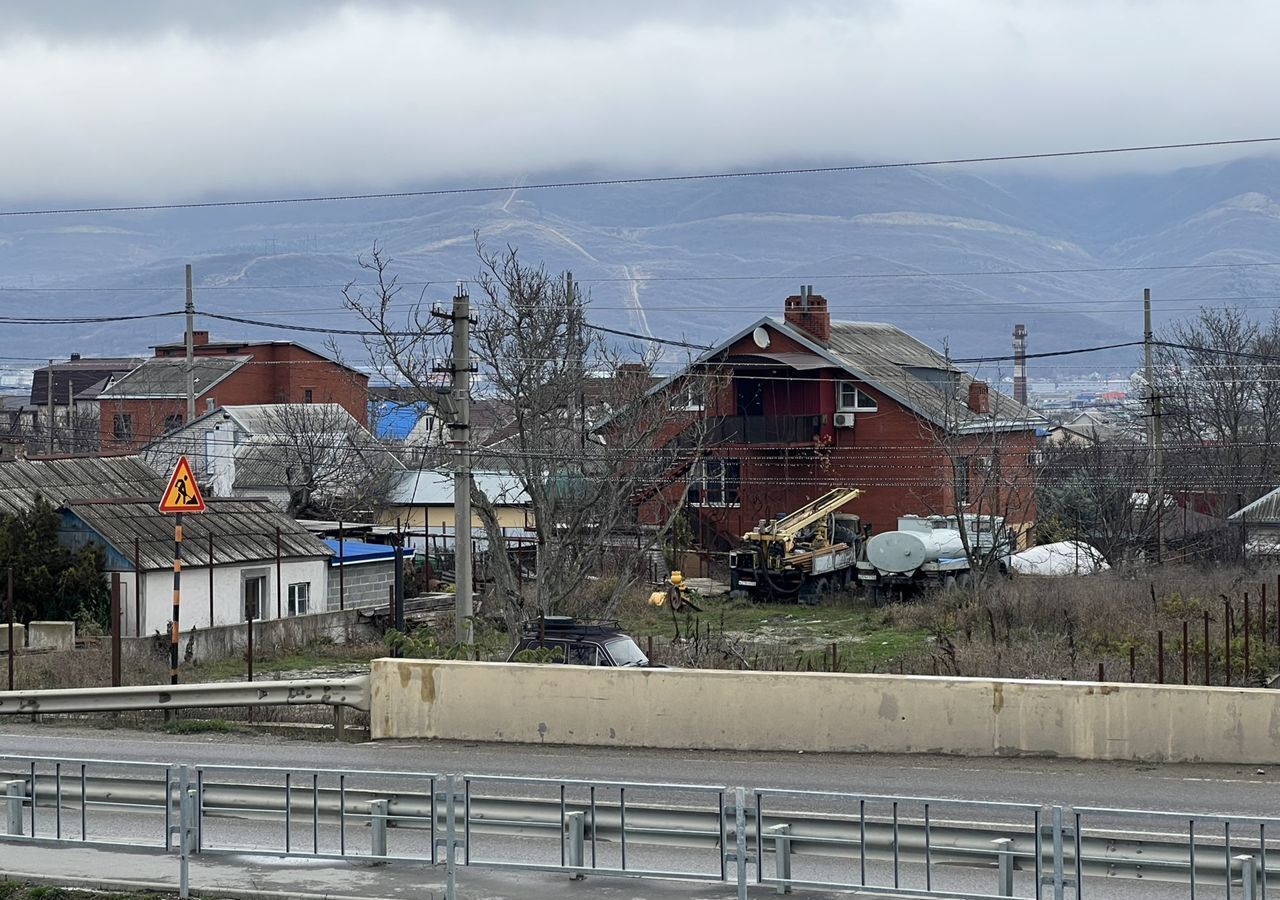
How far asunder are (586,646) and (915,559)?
2482cm

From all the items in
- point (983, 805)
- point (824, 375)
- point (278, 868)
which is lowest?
point (278, 868)

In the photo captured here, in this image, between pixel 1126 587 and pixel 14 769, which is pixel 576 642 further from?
pixel 1126 587

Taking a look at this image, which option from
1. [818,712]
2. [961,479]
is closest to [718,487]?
[961,479]

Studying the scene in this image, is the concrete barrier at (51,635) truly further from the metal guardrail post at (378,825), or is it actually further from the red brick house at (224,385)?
the red brick house at (224,385)

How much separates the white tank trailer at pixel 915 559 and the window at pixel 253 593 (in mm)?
17090

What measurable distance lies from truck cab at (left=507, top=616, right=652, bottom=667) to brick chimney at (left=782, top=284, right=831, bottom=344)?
119 feet

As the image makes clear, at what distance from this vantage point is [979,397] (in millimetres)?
59719

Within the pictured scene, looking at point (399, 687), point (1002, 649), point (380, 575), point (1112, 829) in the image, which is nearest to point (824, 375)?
point (380, 575)

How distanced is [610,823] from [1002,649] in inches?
505

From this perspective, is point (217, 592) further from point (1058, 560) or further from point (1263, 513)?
point (1263, 513)

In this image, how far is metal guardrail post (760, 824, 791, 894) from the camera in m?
12.1

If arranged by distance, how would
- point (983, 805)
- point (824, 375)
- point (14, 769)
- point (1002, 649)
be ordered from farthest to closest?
point (824, 375), point (1002, 649), point (14, 769), point (983, 805)

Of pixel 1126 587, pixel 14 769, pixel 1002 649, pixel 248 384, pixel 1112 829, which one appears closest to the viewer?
pixel 1112 829

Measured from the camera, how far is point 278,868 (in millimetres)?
13391
